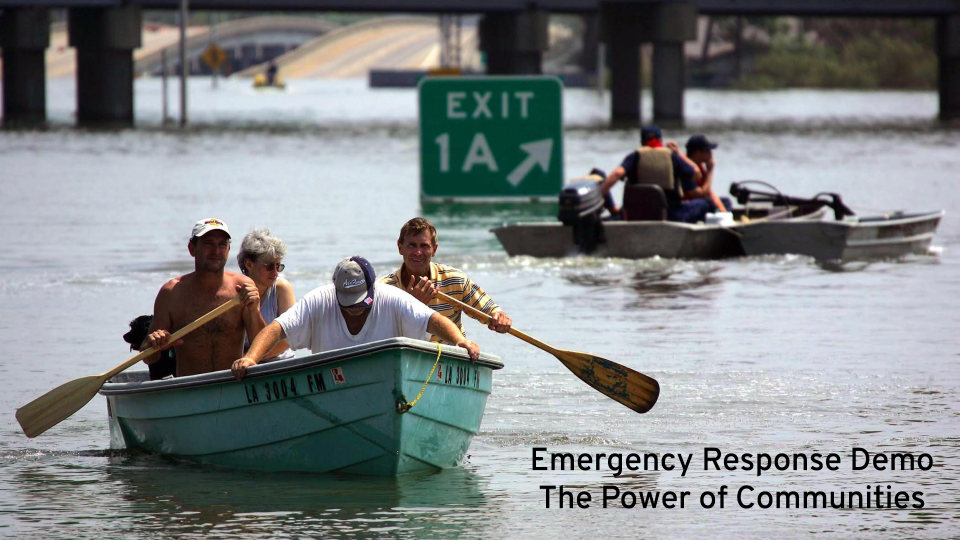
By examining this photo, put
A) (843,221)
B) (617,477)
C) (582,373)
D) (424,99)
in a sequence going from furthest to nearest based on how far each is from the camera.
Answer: (424,99) → (843,221) → (582,373) → (617,477)

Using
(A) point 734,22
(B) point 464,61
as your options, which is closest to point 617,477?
(A) point 734,22

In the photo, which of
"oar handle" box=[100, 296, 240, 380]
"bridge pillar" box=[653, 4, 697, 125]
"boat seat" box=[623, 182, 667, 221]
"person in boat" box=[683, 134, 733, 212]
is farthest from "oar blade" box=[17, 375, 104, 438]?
"bridge pillar" box=[653, 4, 697, 125]

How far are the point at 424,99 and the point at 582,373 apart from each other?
1522 cm

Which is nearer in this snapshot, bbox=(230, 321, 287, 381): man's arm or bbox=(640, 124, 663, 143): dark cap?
bbox=(230, 321, 287, 381): man's arm

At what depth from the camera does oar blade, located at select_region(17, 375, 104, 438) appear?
10.6m

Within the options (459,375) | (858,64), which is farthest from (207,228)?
(858,64)

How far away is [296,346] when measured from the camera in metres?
9.66

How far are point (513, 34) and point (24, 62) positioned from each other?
2127cm

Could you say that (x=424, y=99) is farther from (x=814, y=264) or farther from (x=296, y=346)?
(x=296, y=346)

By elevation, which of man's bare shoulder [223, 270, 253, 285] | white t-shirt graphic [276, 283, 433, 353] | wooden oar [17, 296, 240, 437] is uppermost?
man's bare shoulder [223, 270, 253, 285]

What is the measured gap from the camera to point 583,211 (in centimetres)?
2084

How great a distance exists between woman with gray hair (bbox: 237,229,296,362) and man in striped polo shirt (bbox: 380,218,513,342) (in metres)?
0.67

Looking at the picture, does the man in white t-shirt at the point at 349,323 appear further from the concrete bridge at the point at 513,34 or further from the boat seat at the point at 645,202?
the concrete bridge at the point at 513,34

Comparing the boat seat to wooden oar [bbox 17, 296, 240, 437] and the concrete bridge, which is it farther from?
the concrete bridge
